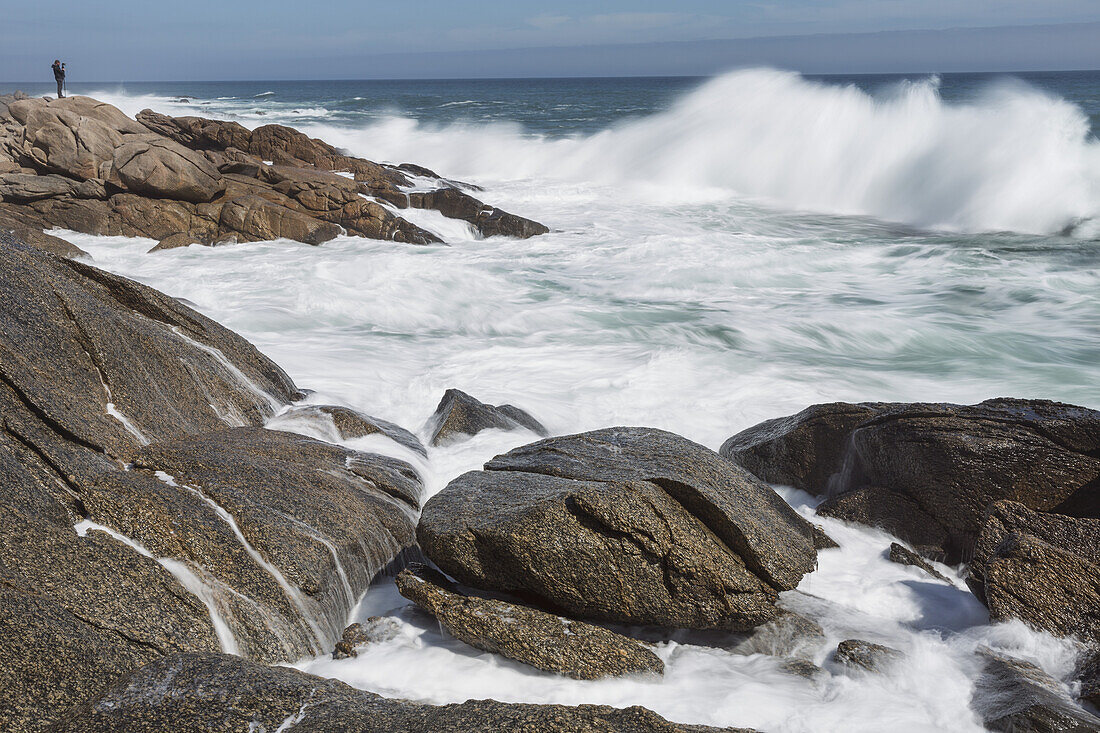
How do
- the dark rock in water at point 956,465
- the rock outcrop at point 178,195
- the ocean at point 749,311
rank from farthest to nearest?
the rock outcrop at point 178,195 → the dark rock in water at point 956,465 → the ocean at point 749,311

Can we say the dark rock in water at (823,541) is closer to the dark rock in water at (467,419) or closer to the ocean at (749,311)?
the ocean at (749,311)

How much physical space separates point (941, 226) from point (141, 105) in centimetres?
4350

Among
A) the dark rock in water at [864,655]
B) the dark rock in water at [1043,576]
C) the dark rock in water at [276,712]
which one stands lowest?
the dark rock in water at [864,655]

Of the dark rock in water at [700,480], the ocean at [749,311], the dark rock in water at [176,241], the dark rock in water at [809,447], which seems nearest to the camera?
the ocean at [749,311]

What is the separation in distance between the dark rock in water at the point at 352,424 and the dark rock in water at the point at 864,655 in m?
3.37

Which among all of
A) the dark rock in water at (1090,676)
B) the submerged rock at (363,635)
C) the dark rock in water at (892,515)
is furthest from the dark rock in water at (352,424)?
the dark rock in water at (1090,676)

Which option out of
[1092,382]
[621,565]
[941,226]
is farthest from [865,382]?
[941,226]

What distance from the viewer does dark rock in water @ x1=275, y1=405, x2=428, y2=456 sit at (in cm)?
614

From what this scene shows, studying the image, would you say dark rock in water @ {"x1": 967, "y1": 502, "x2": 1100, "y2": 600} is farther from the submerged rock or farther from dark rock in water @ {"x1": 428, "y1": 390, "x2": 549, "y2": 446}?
dark rock in water @ {"x1": 428, "y1": 390, "x2": 549, "y2": 446}

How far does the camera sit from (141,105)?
1821 inches

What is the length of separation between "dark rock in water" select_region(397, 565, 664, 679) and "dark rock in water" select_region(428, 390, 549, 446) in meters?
2.76

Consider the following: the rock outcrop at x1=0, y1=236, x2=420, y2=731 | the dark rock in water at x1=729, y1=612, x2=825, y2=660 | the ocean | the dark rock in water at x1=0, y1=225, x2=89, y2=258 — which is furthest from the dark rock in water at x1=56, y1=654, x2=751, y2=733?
Result: the dark rock in water at x1=0, y1=225, x2=89, y2=258

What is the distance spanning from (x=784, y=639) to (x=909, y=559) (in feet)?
4.38

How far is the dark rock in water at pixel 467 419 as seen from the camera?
6.75 metres
